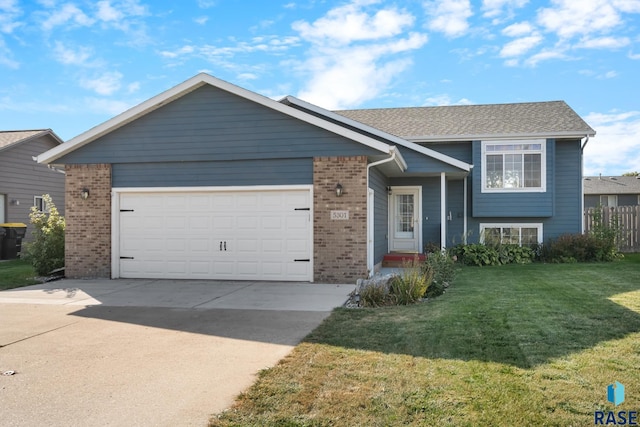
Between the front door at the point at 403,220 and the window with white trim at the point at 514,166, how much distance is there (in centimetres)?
241

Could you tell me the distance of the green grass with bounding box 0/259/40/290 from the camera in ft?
38.2

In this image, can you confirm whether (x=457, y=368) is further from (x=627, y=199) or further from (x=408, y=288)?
(x=627, y=199)

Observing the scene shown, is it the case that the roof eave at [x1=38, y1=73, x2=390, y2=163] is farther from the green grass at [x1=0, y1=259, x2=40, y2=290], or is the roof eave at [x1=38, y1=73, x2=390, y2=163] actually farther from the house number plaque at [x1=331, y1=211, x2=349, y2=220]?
the green grass at [x1=0, y1=259, x2=40, y2=290]

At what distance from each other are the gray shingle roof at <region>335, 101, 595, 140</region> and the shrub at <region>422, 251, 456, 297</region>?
17.3 ft

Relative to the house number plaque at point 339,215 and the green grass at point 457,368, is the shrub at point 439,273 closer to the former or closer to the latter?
the green grass at point 457,368

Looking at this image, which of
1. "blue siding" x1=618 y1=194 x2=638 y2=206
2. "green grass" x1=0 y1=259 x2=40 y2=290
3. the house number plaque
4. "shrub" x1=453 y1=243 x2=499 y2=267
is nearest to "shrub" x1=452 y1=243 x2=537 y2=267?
"shrub" x1=453 y1=243 x2=499 y2=267

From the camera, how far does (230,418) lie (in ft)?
12.3

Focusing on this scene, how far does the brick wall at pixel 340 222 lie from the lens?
11031 millimetres

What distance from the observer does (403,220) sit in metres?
16.9

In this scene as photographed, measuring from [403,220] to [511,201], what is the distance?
141 inches

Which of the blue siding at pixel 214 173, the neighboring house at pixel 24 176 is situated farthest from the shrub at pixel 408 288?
the neighboring house at pixel 24 176

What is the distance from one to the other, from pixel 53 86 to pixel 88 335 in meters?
11.6

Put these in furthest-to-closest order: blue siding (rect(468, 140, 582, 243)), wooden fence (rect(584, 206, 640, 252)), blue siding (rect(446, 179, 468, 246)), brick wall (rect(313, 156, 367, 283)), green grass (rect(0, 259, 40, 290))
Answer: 1. wooden fence (rect(584, 206, 640, 252))
2. blue siding (rect(446, 179, 468, 246))
3. blue siding (rect(468, 140, 582, 243))
4. green grass (rect(0, 259, 40, 290))
5. brick wall (rect(313, 156, 367, 283))

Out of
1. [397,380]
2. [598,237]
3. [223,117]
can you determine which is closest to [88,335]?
[397,380]
